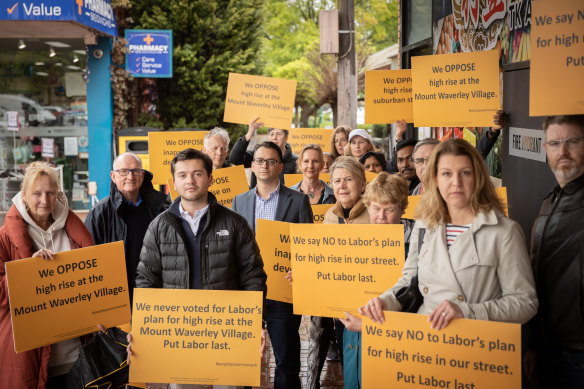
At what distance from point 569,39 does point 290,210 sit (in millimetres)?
2675

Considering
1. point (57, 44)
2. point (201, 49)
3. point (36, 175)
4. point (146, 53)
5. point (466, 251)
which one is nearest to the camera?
point (466, 251)

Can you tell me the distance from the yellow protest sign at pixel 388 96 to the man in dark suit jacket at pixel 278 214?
2.28 meters

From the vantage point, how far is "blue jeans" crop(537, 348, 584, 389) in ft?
9.65

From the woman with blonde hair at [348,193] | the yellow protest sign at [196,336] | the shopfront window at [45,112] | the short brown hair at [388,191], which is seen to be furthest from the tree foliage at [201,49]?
the yellow protest sign at [196,336]

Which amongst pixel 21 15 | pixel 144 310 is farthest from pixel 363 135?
pixel 21 15

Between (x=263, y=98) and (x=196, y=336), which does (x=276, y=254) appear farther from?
(x=263, y=98)

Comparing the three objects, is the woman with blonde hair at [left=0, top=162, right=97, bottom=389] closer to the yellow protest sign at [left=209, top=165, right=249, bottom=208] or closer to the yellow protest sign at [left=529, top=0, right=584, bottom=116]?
the yellow protest sign at [left=209, top=165, right=249, bottom=208]

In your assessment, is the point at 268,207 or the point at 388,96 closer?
the point at 268,207

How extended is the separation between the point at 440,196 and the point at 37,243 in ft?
8.73

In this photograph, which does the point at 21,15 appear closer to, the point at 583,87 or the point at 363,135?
the point at 363,135

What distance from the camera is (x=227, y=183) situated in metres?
6.65

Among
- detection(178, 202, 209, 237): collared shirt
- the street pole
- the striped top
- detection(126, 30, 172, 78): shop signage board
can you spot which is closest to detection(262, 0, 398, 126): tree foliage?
detection(126, 30, 172, 78): shop signage board

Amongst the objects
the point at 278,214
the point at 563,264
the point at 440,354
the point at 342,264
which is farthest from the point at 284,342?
the point at 563,264

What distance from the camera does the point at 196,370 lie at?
3.72 metres
